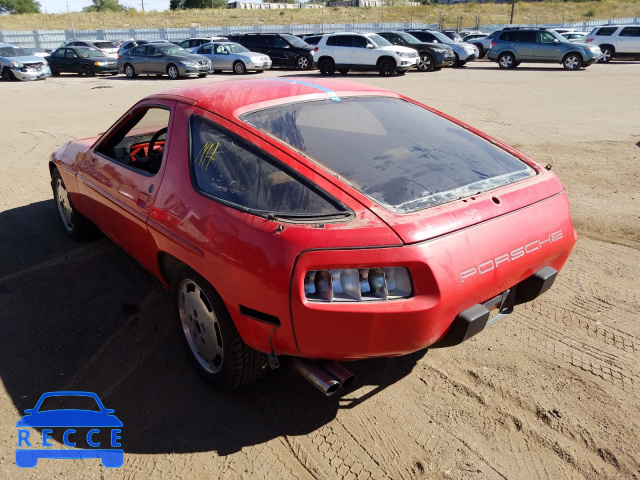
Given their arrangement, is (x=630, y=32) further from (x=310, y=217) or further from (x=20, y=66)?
(x=310, y=217)

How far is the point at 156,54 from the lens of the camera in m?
21.8

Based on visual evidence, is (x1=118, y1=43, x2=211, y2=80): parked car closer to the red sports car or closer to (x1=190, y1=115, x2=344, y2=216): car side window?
the red sports car

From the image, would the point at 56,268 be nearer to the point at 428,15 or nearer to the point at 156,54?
the point at 156,54

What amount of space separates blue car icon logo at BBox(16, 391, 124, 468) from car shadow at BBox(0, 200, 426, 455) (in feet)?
0.18

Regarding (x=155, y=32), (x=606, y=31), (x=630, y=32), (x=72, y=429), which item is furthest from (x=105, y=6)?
(x=72, y=429)

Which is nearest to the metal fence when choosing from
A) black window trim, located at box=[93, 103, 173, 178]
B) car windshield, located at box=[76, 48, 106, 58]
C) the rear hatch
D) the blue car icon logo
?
car windshield, located at box=[76, 48, 106, 58]

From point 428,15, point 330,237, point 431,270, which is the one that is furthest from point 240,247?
point 428,15

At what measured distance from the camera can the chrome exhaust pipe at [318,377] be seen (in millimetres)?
2458

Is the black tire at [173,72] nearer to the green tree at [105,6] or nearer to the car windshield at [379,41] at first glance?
the car windshield at [379,41]

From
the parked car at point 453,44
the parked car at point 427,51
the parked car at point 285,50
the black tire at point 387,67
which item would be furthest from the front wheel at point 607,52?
the parked car at point 285,50

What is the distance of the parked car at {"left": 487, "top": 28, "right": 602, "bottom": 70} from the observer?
2112 centimetres

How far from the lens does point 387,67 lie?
20.5 meters

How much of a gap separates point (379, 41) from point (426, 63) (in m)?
2.58

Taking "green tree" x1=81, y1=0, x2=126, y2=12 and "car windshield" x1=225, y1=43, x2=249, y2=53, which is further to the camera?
"green tree" x1=81, y1=0, x2=126, y2=12
